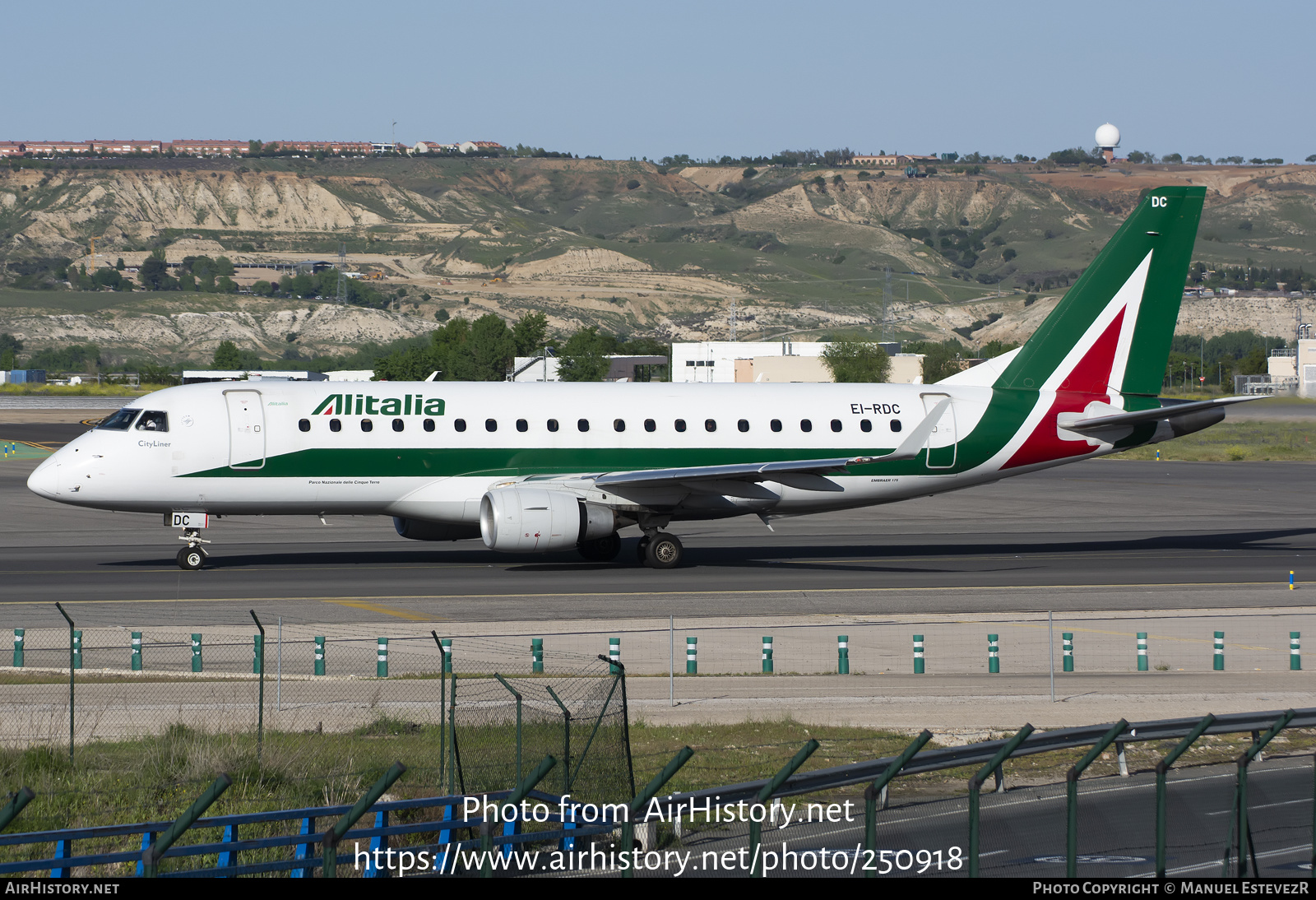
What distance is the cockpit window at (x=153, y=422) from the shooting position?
111ft

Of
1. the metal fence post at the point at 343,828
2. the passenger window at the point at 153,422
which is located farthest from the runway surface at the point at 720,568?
the metal fence post at the point at 343,828

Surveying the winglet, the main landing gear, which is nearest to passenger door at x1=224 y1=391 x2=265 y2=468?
the main landing gear

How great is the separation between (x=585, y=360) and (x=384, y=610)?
423ft

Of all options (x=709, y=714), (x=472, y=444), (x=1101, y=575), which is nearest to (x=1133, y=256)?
(x=1101, y=575)

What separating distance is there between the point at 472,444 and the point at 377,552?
20.1 ft

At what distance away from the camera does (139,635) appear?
22203 millimetres

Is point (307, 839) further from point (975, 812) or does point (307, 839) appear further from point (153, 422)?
point (153, 422)

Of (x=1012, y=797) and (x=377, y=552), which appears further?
(x=377, y=552)

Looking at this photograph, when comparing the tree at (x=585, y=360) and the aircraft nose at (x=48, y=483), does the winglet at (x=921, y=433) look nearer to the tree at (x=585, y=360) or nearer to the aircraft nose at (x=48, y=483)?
the aircraft nose at (x=48, y=483)

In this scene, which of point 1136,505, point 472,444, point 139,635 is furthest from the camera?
point 1136,505

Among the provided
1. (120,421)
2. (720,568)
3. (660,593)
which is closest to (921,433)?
(720,568)

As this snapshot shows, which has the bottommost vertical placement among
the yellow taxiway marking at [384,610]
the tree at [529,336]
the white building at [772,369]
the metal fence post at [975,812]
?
the yellow taxiway marking at [384,610]

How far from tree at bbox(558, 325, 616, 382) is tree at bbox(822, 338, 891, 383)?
25.6 m

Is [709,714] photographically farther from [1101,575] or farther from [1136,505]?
[1136,505]
